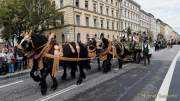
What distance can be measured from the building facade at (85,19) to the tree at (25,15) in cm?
283

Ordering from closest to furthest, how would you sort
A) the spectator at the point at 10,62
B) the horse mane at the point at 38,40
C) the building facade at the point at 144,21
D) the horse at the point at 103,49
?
1. the horse mane at the point at 38,40
2. the horse at the point at 103,49
3. the spectator at the point at 10,62
4. the building facade at the point at 144,21

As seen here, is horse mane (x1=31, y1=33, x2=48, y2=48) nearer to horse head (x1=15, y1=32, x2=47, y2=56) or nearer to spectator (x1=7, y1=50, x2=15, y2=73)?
horse head (x1=15, y1=32, x2=47, y2=56)

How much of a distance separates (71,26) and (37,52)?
151 ft

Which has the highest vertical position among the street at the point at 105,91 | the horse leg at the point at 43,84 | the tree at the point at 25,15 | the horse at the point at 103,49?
the tree at the point at 25,15

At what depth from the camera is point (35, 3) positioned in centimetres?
5078

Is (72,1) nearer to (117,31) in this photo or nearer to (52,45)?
(117,31)

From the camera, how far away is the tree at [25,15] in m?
44.8

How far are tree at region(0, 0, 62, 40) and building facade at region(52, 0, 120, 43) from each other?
2829mm

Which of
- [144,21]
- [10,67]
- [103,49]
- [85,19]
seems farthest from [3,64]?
[144,21]

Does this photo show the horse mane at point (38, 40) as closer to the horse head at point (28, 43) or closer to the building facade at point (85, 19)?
the horse head at point (28, 43)

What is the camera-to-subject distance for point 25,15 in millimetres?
48688

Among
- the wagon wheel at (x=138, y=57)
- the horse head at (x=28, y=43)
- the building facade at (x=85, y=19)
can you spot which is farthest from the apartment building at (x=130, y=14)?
the horse head at (x=28, y=43)

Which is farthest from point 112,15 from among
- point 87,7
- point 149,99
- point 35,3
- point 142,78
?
point 149,99

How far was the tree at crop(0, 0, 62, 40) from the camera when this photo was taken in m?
44.8
